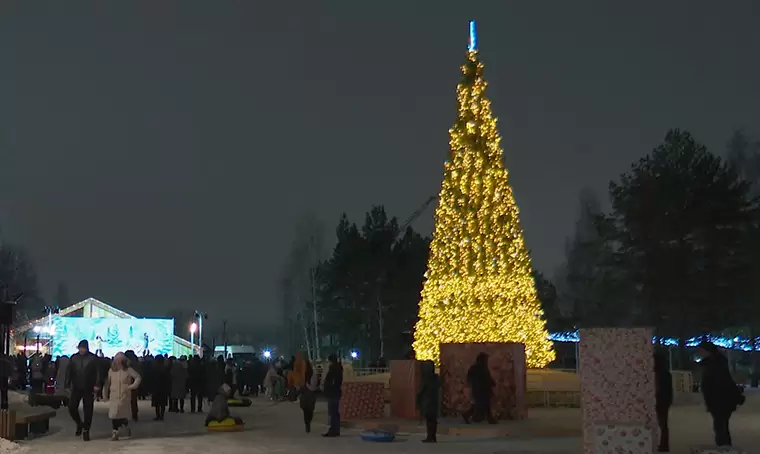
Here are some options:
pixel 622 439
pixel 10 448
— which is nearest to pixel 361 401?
pixel 10 448

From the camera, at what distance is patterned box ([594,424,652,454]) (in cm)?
1105

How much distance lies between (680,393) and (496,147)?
1052 cm

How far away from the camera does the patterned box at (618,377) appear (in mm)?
11922

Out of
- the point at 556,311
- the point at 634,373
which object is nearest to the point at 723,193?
the point at 556,311

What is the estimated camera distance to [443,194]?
90.9ft

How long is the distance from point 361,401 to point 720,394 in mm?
9684

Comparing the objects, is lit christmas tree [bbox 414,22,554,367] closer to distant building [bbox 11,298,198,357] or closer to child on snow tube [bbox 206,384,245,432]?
child on snow tube [bbox 206,384,245,432]

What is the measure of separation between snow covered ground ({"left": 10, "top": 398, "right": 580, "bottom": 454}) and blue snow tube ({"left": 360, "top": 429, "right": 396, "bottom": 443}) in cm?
19

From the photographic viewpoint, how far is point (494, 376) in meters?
19.7

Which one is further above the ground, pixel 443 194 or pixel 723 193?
pixel 723 193

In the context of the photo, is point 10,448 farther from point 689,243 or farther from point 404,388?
point 689,243

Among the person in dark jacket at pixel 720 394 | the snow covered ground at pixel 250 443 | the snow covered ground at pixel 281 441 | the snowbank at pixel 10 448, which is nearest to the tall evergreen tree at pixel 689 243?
the snow covered ground at pixel 281 441

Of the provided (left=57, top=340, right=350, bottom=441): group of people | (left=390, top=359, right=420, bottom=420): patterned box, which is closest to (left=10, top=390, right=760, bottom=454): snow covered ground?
(left=57, top=340, right=350, bottom=441): group of people

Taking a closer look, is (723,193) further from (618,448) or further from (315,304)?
(618,448)
